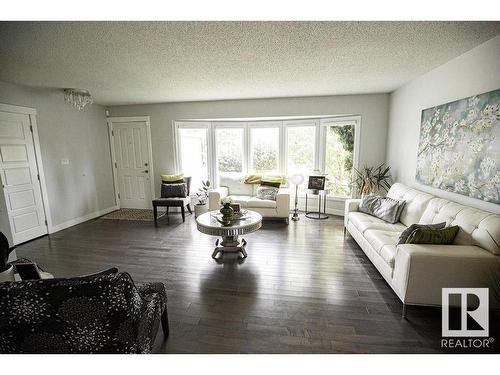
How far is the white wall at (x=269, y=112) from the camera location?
4430 millimetres

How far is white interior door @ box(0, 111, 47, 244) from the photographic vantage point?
347 centimetres

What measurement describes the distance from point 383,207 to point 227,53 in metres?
2.79

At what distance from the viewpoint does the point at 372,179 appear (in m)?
4.40

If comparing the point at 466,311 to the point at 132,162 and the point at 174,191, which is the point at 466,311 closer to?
the point at 174,191

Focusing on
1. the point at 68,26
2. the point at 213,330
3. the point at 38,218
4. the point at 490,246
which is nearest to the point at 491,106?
the point at 490,246

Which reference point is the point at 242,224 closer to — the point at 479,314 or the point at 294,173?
the point at 479,314

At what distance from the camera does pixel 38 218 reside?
12.8 ft

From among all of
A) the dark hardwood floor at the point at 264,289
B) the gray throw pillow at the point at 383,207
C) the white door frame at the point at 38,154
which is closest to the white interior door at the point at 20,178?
the white door frame at the point at 38,154

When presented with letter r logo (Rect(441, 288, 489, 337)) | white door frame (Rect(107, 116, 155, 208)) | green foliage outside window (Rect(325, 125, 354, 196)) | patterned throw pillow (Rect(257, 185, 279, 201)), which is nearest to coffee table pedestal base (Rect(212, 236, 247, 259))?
patterned throw pillow (Rect(257, 185, 279, 201))

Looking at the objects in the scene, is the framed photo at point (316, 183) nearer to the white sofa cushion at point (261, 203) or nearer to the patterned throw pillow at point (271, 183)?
the patterned throw pillow at point (271, 183)

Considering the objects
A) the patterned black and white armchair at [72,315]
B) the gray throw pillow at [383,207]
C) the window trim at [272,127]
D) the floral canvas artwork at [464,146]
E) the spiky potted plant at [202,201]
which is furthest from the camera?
the window trim at [272,127]

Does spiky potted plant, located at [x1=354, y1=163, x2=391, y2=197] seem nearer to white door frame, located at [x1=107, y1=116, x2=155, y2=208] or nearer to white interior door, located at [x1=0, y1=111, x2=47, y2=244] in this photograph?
white door frame, located at [x1=107, y1=116, x2=155, y2=208]

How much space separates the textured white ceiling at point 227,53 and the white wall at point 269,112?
2.16ft
